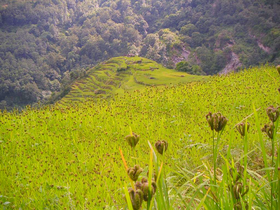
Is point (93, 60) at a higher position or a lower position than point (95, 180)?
lower

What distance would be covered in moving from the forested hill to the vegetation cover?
4914 centimetres

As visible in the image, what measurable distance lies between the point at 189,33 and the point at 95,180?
107 metres

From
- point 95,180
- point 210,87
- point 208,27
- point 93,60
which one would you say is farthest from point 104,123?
point 93,60

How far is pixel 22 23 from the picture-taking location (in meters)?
146

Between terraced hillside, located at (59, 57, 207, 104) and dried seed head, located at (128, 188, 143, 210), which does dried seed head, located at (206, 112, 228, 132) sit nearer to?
dried seed head, located at (128, 188, 143, 210)

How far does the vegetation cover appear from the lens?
3.00m

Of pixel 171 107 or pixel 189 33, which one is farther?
pixel 189 33

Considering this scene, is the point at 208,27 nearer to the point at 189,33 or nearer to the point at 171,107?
the point at 189,33

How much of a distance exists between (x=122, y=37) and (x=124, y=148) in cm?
12170

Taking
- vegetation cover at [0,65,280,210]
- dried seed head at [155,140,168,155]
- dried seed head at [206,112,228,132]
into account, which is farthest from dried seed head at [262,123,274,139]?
dried seed head at [155,140,168,155]

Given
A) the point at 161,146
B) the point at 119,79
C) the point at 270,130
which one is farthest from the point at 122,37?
the point at 161,146

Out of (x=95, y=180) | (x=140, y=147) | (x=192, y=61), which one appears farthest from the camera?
(x=192, y=61)

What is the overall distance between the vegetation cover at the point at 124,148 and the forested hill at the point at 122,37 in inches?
1935

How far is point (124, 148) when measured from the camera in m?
5.39
